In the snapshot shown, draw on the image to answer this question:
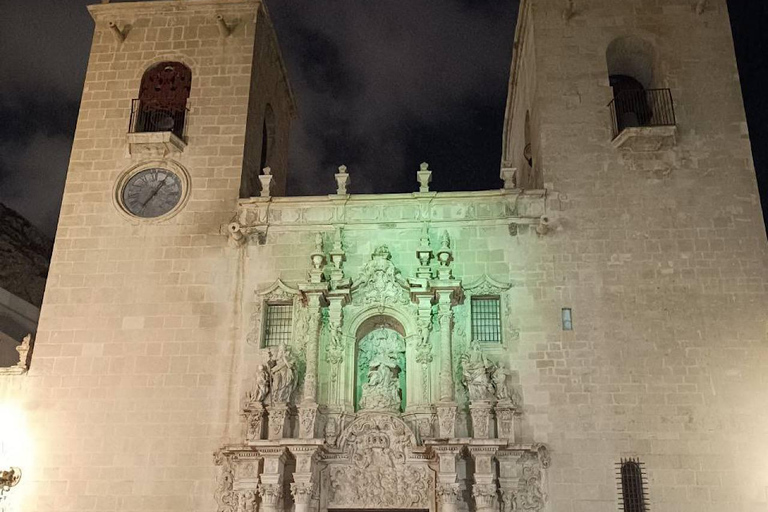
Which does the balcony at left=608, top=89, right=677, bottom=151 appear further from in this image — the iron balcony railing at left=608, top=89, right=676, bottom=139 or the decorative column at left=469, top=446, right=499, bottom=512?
the decorative column at left=469, top=446, right=499, bottom=512

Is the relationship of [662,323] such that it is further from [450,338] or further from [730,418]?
[450,338]

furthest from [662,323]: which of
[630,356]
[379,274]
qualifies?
[379,274]

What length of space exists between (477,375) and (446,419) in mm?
1095

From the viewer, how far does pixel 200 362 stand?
17.3m

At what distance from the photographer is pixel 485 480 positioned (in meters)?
15.4

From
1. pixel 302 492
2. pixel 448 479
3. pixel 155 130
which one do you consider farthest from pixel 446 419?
pixel 155 130

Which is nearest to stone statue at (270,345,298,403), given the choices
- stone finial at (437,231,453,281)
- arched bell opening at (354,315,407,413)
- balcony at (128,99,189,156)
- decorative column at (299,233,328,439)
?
decorative column at (299,233,328,439)

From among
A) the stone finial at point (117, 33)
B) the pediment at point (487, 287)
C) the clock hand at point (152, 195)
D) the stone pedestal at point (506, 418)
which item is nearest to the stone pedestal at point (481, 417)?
the stone pedestal at point (506, 418)

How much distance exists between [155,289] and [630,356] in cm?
1049

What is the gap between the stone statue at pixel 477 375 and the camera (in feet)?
52.8

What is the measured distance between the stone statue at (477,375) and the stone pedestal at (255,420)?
4.20 m

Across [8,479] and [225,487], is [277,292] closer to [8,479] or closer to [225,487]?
[225,487]

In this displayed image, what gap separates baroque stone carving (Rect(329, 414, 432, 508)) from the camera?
1602cm

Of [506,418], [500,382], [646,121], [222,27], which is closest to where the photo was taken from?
[506,418]
